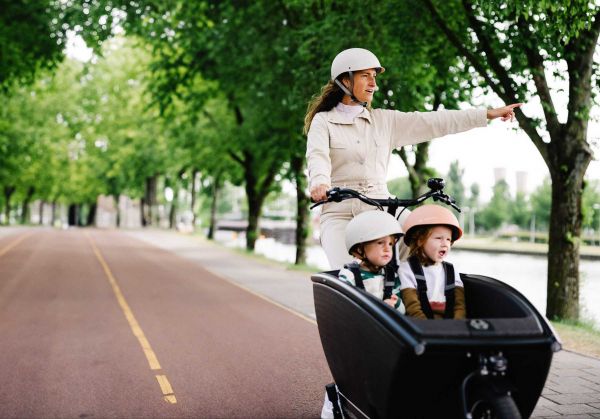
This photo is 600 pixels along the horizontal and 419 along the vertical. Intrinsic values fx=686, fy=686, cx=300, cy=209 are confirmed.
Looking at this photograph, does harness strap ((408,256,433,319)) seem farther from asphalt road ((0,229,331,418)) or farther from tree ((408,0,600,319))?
tree ((408,0,600,319))

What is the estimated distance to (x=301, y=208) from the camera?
68.1ft

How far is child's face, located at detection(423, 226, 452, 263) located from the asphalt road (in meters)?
1.88

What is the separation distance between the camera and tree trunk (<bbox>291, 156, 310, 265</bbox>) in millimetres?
20312

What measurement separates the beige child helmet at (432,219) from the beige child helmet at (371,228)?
78 mm

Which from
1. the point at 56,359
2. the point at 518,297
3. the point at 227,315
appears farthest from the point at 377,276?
the point at 227,315

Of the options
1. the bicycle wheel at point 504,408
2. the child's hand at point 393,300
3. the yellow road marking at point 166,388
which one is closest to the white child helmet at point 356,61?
the child's hand at point 393,300

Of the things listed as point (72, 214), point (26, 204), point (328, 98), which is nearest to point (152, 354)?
point (328, 98)

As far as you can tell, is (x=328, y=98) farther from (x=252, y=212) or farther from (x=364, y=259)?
(x=252, y=212)

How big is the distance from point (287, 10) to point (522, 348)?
44.6 feet

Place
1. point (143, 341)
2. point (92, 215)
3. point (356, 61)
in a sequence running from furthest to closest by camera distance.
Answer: point (92, 215) → point (143, 341) → point (356, 61)

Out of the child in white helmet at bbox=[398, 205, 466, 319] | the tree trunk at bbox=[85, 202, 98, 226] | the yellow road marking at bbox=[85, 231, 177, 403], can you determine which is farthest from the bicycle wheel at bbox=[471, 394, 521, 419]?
the tree trunk at bbox=[85, 202, 98, 226]

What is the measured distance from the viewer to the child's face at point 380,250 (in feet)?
11.7

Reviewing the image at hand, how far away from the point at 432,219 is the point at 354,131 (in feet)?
3.01

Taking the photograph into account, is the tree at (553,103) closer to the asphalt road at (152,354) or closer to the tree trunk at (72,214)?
the asphalt road at (152,354)
